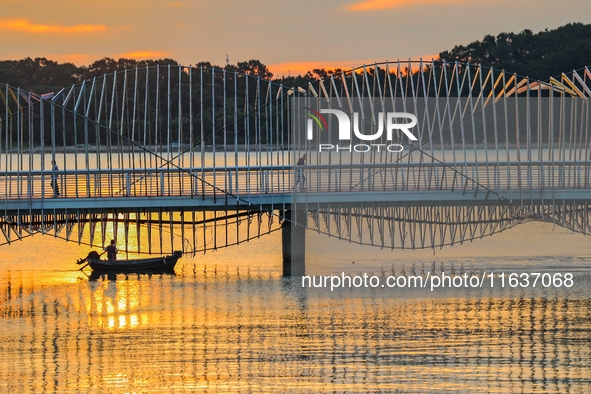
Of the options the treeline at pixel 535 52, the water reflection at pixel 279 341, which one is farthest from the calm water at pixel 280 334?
the treeline at pixel 535 52

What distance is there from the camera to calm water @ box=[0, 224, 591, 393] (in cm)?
3219

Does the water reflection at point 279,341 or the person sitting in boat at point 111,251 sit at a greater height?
the person sitting in boat at point 111,251

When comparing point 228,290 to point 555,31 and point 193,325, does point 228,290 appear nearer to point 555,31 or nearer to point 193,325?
point 193,325

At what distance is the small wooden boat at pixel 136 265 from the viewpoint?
5188 cm

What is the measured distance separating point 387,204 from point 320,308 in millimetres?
6167

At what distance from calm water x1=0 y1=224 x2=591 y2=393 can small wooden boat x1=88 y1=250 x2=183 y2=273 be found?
2.38ft

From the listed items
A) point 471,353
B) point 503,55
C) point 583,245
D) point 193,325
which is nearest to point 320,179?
point 193,325

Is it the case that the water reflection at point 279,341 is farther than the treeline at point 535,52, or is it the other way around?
the treeline at point 535,52

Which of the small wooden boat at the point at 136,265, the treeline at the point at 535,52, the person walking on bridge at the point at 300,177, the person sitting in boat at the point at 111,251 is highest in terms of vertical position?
the treeline at the point at 535,52

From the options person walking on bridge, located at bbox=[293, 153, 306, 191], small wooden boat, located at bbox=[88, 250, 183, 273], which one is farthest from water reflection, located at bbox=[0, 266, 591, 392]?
person walking on bridge, located at bbox=[293, 153, 306, 191]

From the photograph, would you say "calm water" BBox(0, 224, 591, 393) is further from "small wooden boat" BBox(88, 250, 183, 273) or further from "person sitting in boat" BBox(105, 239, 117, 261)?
"person sitting in boat" BBox(105, 239, 117, 261)

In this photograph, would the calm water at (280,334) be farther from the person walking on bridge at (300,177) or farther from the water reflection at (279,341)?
the person walking on bridge at (300,177)

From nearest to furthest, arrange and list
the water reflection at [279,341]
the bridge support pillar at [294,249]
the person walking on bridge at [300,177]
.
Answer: the water reflection at [279,341] < the person walking on bridge at [300,177] < the bridge support pillar at [294,249]

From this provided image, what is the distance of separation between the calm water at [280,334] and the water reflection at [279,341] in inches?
2.2
